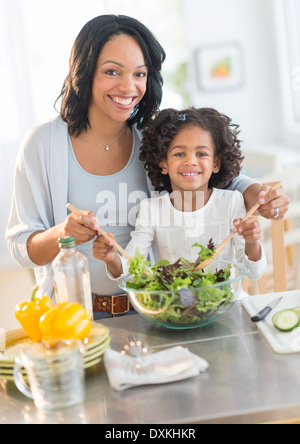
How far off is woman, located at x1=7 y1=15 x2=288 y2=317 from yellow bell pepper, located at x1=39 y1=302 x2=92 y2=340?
0.51 meters

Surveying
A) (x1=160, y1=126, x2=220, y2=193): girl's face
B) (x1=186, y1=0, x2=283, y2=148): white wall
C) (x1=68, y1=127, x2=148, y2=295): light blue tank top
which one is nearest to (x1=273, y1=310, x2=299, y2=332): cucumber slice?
(x1=160, y1=126, x2=220, y2=193): girl's face

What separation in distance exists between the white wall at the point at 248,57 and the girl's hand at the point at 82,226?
3380 millimetres

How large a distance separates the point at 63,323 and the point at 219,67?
3.81 meters

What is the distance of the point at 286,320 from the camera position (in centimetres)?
116

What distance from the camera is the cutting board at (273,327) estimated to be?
108cm

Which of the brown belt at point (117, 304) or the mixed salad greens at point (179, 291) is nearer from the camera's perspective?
Answer: the mixed salad greens at point (179, 291)

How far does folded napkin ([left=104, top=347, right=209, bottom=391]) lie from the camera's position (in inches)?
39.0

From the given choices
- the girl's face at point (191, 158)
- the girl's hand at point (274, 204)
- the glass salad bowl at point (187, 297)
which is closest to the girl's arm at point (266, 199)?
the girl's hand at point (274, 204)

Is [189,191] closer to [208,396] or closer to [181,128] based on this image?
[181,128]

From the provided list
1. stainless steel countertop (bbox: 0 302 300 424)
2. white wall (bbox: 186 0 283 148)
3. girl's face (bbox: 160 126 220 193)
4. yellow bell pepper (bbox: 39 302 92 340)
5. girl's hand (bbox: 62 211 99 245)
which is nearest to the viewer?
stainless steel countertop (bbox: 0 302 300 424)

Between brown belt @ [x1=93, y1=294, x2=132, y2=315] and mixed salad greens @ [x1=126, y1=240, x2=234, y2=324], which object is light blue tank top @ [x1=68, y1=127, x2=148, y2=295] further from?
mixed salad greens @ [x1=126, y1=240, x2=234, y2=324]

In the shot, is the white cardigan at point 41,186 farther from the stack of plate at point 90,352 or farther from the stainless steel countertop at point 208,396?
the stainless steel countertop at point 208,396

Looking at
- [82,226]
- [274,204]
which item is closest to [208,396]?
[82,226]

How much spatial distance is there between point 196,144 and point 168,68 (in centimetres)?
324
